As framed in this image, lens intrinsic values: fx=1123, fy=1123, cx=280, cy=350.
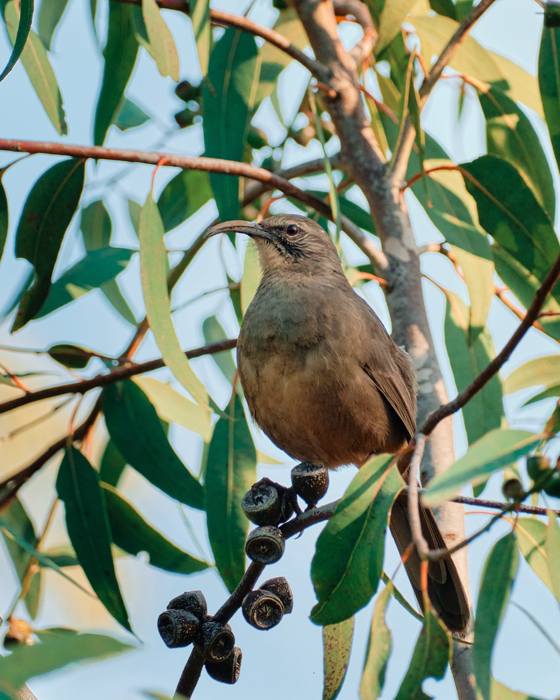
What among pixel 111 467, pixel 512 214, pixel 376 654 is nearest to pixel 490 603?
pixel 376 654

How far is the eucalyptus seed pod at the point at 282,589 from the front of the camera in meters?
3.16

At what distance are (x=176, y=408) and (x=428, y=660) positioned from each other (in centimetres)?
245

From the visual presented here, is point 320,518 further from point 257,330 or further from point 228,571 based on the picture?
point 257,330

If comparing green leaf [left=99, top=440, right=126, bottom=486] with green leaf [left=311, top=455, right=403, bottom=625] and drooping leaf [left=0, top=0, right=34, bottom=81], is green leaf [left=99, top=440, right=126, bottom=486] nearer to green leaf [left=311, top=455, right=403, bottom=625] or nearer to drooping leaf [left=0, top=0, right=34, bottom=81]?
drooping leaf [left=0, top=0, right=34, bottom=81]

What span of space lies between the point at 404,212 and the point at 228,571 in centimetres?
160

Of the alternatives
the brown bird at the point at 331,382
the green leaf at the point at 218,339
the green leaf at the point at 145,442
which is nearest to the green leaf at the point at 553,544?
the brown bird at the point at 331,382

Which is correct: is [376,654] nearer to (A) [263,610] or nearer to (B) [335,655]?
A: (A) [263,610]

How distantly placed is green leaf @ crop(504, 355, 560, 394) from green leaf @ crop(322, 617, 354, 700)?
1.45m

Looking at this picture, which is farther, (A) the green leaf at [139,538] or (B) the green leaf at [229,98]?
(A) the green leaf at [139,538]

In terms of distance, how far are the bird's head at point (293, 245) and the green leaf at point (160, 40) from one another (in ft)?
2.57

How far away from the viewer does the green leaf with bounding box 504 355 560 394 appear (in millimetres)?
4477

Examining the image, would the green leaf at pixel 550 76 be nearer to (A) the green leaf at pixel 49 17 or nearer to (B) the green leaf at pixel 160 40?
(B) the green leaf at pixel 160 40

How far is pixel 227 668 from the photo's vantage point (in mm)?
3104

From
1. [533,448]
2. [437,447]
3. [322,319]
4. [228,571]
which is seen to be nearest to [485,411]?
[437,447]
